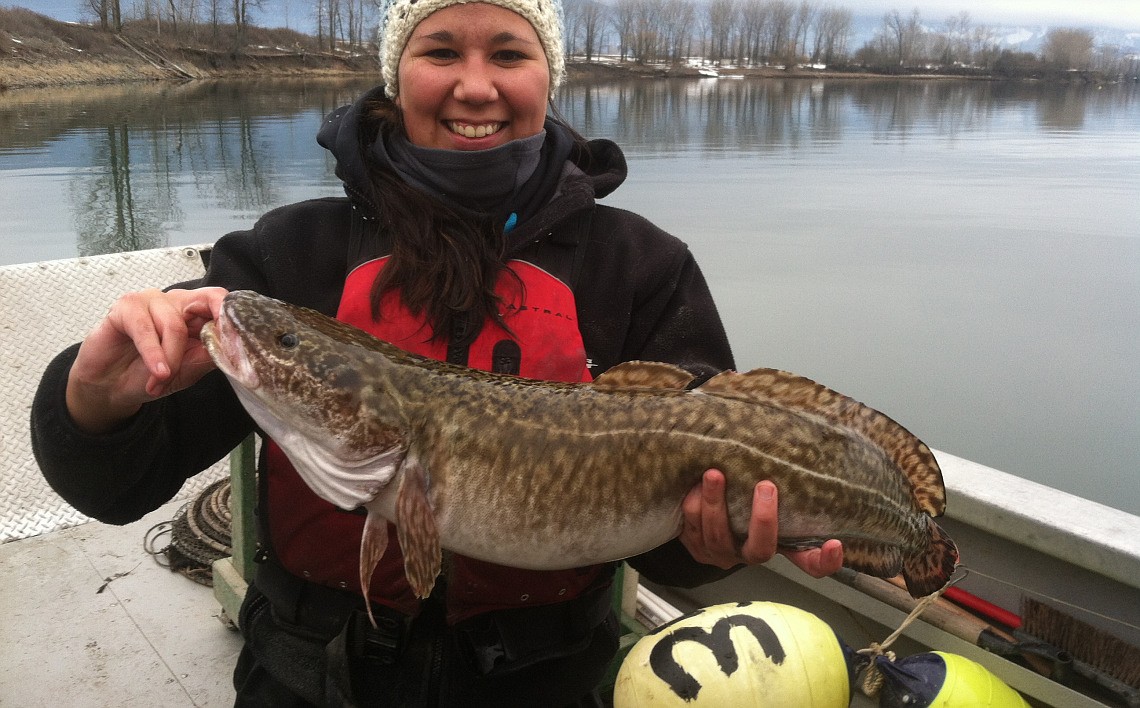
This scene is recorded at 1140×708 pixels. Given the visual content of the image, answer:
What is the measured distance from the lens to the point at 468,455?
2037 mm

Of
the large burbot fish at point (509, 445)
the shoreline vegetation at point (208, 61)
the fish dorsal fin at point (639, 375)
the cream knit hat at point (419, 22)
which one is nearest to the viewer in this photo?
the large burbot fish at point (509, 445)

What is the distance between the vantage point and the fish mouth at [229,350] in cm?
190

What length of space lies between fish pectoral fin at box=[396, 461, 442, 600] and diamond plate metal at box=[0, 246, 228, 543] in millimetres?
3149

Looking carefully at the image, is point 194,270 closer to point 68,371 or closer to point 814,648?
point 68,371

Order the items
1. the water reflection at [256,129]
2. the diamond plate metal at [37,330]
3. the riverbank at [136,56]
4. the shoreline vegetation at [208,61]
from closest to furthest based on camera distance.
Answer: the diamond plate metal at [37,330], the water reflection at [256,129], the riverbank at [136,56], the shoreline vegetation at [208,61]

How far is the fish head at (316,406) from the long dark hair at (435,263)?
29 cm

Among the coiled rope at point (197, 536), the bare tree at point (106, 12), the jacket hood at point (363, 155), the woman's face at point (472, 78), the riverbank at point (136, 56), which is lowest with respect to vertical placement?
the coiled rope at point (197, 536)

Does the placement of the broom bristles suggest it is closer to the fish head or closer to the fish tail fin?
the fish tail fin

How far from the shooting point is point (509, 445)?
204 centimetres

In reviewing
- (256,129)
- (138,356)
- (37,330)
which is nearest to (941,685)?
(138,356)

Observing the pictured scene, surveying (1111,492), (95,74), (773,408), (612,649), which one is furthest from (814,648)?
(95,74)

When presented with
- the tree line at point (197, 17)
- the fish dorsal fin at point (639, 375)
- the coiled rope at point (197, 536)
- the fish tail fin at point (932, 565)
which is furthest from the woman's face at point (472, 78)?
the tree line at point (197, 17)

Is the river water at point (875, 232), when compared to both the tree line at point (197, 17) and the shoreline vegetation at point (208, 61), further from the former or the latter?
the tree line at point (197, 17)

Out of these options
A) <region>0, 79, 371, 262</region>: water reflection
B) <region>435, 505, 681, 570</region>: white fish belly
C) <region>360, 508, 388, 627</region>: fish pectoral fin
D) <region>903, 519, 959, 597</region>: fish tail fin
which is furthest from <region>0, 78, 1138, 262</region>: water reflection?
<region>903, 519, 959, 597</region>: fish tail fin
